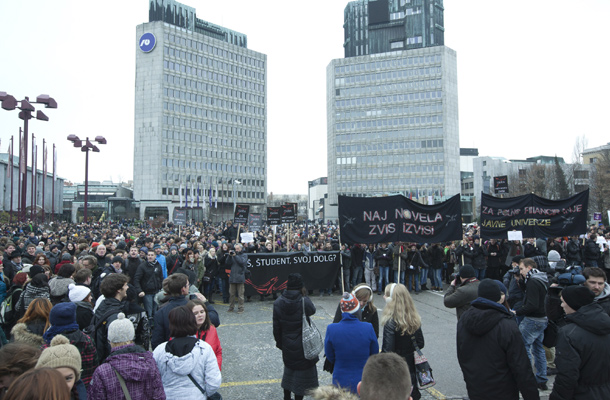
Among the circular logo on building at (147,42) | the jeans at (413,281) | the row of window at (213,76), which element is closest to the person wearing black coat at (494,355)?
the jeans at (413,281)

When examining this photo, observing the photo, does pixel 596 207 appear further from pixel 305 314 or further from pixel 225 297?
pixel 305 314

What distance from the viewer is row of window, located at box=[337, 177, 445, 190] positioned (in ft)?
327

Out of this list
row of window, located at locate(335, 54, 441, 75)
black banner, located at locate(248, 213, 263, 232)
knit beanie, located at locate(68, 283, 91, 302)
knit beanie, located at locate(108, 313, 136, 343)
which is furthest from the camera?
row of window, located at locate(335, 54, 441, 75)

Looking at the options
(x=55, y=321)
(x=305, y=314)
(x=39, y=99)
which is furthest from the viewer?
(x=39, y=99)

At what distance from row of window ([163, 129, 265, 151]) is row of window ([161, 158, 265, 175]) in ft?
16.3

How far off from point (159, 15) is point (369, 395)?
120m

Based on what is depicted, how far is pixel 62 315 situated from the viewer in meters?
4.07

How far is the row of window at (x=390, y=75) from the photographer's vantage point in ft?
332

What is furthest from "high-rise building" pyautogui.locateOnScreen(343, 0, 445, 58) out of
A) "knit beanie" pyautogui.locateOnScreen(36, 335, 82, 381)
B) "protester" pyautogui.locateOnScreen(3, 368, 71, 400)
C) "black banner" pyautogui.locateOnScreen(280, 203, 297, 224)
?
"protester" pyautogui.locateOnScreen(3, 368, 71, 400)

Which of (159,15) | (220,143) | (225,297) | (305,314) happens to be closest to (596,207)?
(225,297)

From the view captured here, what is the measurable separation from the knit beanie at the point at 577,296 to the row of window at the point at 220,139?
3946 inches

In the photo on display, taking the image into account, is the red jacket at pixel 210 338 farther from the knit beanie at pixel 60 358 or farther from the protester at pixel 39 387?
the protester at pixel 39 387

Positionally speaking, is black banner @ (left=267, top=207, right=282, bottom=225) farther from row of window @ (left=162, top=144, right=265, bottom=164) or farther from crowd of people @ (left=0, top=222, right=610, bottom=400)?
row of window @ (left=162, top=144, right=265, bottom=164)

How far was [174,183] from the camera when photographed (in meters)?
98.2
